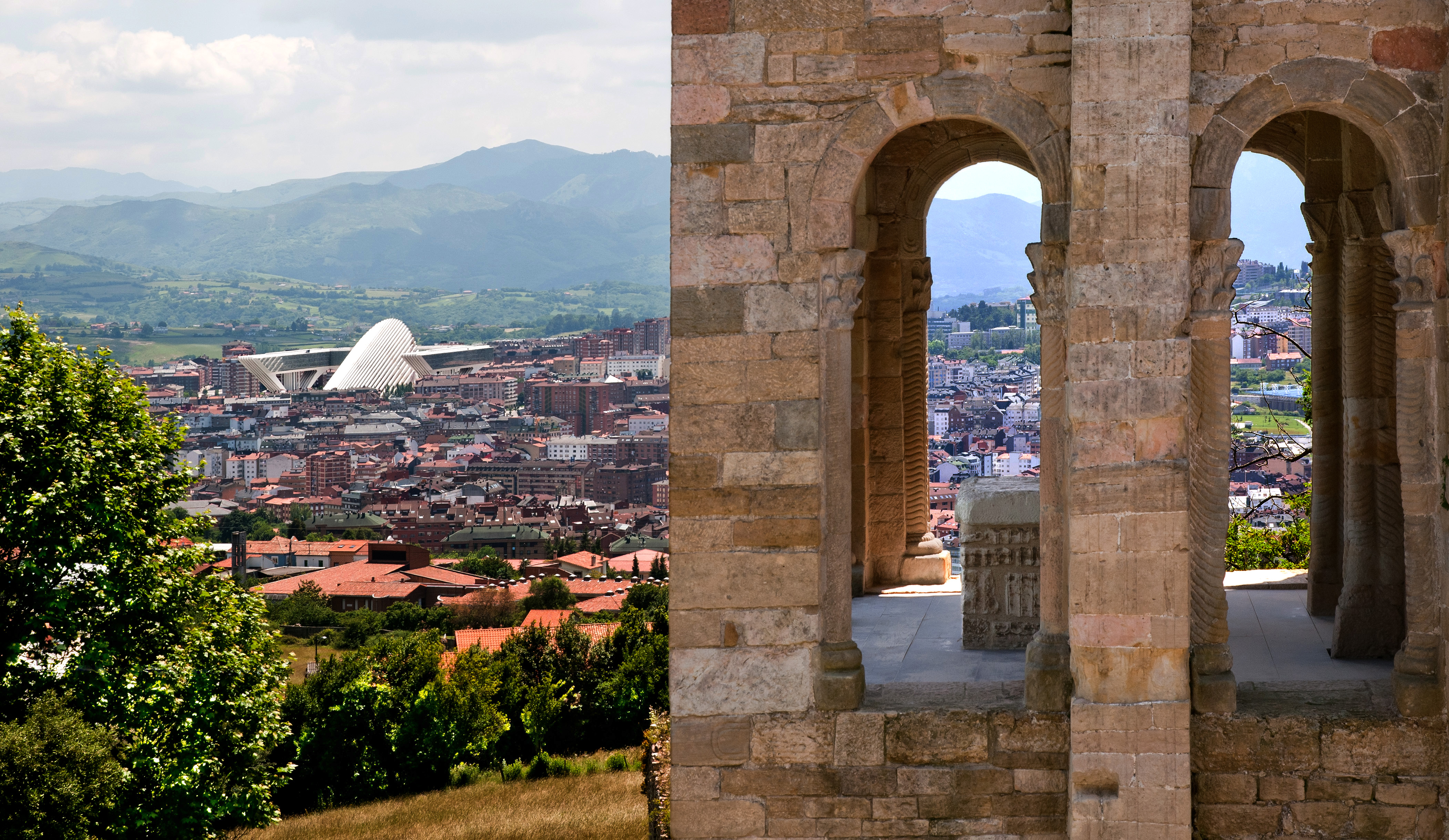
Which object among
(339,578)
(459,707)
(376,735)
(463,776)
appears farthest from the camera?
(339,578)

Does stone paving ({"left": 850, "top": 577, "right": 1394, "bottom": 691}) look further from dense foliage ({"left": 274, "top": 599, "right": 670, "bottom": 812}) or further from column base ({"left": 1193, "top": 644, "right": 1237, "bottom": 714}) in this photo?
dense foliage ({"left": 274, "top": 599, "right": 670, "bottom": 812})

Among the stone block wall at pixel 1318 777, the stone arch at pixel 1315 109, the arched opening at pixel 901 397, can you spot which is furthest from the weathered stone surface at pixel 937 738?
the stone arch at pixel 1315 109

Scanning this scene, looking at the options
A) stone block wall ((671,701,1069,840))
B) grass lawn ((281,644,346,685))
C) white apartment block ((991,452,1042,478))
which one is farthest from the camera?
white apartment block ((991,452,1042,478))

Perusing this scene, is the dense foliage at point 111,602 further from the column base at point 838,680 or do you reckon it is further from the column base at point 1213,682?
the column base at point 1213,682

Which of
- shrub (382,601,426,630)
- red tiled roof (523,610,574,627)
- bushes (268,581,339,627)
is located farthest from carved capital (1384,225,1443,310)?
shrub (382,601,426,630)

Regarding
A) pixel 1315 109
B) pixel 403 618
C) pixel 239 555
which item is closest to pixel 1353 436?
pixel 1315 109

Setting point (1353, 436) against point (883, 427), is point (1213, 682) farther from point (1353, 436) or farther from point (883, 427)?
point (883, 427)

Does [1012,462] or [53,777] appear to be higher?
[1012,462]
